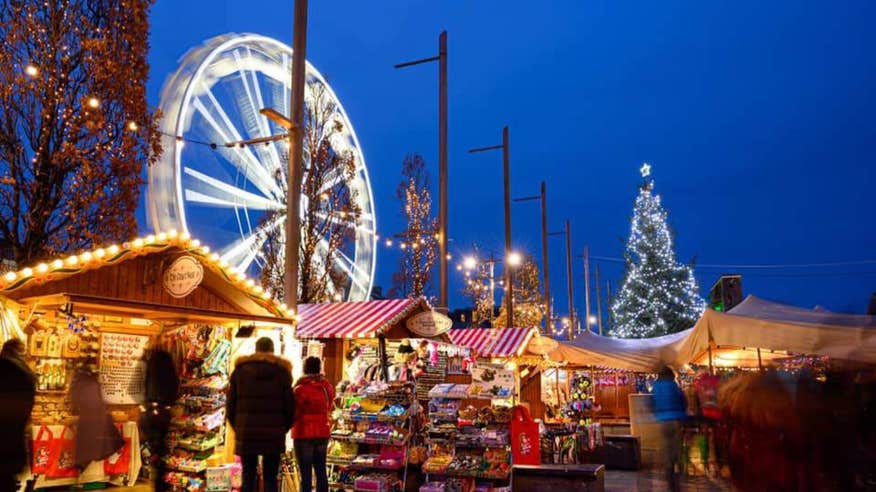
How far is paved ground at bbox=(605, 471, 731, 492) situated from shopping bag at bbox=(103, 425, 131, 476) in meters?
6.92

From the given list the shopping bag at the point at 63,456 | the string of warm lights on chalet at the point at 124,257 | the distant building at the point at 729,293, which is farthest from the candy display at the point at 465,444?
the distant building at the point at 729,293

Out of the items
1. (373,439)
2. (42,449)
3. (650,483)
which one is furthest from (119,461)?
(650,483)

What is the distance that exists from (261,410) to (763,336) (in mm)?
6812

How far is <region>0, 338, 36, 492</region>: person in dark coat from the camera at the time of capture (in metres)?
4.38

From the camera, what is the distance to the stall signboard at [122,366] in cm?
964

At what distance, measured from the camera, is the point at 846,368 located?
4.45 m

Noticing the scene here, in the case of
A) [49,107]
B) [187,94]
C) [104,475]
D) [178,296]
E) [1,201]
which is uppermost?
[187,94]

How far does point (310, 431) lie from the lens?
7.15m

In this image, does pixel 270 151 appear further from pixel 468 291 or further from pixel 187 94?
pixel 468 291

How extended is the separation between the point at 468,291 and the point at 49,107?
28.4 metres

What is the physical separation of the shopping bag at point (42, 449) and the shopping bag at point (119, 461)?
2.58 feet

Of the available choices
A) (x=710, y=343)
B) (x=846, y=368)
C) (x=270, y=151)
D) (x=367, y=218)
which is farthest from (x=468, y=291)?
(x=846, y=368)

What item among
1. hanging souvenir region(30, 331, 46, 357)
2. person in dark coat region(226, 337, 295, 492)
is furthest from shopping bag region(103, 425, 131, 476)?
person in dark coat region(226, 337, 295, 492)

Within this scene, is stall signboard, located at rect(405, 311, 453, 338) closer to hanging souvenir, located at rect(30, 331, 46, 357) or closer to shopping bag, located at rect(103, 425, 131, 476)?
shopping bag, located at rect(103, 425, 131, 476)
